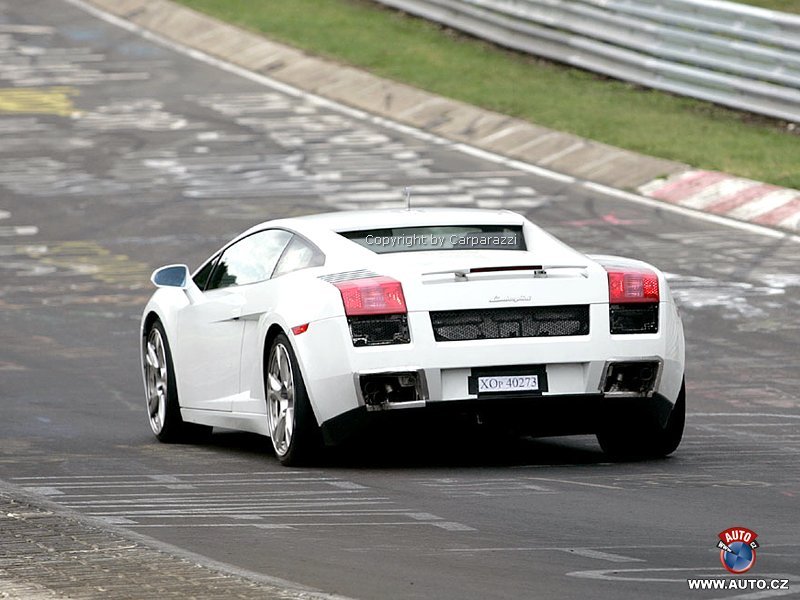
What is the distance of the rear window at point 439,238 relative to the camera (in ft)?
32.4

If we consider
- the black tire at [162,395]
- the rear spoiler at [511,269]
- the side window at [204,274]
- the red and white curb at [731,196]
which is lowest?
the red and white curb at [731,196]

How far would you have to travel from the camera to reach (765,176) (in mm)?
20219

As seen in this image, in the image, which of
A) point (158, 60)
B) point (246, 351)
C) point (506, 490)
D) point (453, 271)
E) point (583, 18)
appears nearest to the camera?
point (506, 490)

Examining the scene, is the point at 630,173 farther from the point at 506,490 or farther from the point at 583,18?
the point at 506,490

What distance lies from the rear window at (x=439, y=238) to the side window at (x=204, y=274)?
4.34 feet

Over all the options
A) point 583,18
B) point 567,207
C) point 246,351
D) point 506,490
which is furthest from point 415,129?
point 506,490

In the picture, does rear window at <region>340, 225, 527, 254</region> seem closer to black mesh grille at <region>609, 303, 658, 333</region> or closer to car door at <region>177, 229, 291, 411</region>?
Answer: car door at <region>177, 229, 291, 411</region>

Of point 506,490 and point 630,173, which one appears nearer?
point 506,490

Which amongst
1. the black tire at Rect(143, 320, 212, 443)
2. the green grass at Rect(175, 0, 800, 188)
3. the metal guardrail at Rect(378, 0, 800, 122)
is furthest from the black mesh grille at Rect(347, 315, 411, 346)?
the metal guardrail at Rect(378, 0, 800, 122)

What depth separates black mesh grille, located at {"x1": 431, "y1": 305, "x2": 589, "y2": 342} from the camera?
9.08m

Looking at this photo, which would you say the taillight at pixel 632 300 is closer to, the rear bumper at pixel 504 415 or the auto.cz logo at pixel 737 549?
the rear bumper at pixel 504 415

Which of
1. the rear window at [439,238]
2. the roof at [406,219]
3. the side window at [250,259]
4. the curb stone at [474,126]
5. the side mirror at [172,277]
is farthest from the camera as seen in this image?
the curb stone at [474,126]

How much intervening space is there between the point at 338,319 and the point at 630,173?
12.6m

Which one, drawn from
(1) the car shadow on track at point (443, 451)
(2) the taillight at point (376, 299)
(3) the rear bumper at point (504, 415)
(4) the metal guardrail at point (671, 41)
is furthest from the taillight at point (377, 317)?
(4) the metal guardrail at point (671, 41)
